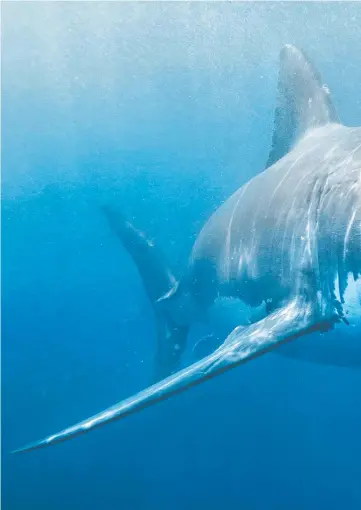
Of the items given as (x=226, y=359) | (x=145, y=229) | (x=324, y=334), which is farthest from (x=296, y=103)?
(x=226, y=359)

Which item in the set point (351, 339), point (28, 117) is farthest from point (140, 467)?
A: point (28, 117)

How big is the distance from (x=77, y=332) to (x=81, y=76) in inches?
680

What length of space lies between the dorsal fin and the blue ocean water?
7.32 ft

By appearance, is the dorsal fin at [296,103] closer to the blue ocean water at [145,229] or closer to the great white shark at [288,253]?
the great white shark at [288,253]

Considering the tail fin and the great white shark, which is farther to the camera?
the tail fin

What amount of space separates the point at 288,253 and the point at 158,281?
2905 mm

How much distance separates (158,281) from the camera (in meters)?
6.09

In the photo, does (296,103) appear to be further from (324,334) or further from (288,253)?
(324,334)

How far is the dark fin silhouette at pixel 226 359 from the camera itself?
8.73ft

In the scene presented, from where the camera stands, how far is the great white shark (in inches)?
111

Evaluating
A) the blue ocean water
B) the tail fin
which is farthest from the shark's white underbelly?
the blue ocean water

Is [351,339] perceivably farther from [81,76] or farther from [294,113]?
[81,76]

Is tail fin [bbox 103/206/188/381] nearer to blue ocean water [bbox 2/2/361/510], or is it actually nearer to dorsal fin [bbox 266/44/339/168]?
blue ocean water [bbox 2/2/361/510]

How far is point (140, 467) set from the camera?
34.9 feet
